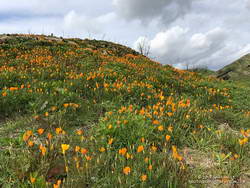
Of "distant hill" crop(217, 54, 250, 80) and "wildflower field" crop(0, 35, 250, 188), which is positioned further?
"distant hill" crop(217, 54, 250, 80)

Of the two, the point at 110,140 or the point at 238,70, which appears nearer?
the point at 110,140

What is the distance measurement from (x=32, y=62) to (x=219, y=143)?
28.4 ft

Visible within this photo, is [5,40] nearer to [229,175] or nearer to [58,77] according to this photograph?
[58,77]

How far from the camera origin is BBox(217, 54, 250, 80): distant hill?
21.5 meters

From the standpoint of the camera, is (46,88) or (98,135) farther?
(46,88)

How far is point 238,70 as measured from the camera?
74.3 feet

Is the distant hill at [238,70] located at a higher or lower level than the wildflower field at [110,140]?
higher

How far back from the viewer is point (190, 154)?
3305 mm

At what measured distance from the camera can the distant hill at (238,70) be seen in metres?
21.5

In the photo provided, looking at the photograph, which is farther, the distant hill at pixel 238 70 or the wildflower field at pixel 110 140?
the distant hill at pixel 238 70

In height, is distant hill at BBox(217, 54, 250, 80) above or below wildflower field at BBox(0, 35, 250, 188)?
above

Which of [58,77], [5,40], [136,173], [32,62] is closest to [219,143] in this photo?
[136,173]

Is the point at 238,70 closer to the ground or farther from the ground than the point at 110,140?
farther from the ground

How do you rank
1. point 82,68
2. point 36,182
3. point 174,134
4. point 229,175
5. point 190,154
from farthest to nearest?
point 82,68 → point 174,134 → point 190,154 → point 229,175 → point 36,182
